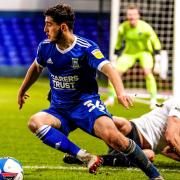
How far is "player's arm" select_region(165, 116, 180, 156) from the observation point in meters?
7.46

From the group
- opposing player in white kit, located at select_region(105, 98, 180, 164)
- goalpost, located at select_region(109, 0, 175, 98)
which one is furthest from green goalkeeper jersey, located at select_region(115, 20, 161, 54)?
opposing player in white kit, located at select_region(105, 98, 180, 164)

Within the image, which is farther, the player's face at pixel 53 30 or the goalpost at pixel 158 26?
the goalpost at pixel 158 26

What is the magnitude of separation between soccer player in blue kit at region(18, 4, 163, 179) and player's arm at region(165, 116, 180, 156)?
793mm

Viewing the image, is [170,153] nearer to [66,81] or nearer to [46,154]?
[66,81]

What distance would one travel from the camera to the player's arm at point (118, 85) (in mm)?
6352

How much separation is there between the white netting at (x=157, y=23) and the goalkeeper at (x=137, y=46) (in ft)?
13.8

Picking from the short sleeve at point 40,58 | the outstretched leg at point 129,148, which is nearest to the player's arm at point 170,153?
the outstretched leg at point 129,148

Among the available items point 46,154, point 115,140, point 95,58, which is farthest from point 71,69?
point 46,154

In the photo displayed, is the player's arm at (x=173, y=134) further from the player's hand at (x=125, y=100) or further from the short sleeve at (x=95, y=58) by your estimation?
the player's hand at (x=125, y=100)

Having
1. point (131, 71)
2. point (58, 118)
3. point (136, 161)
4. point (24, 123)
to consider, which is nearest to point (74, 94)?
point (58, 118)

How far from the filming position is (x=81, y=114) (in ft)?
23.5

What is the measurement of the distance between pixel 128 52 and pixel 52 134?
9272mm

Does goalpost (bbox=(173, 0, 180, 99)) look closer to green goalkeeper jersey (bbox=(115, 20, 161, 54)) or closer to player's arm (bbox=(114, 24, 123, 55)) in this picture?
green goalkeeper jersey (bbox=(115, 20, 161, 54))

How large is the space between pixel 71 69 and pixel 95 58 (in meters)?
0.32
